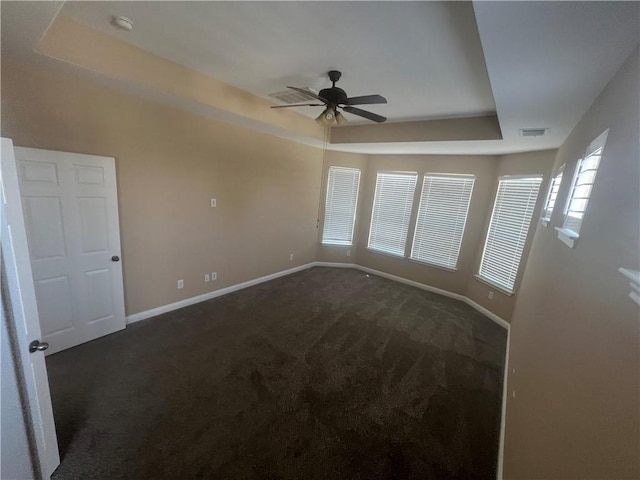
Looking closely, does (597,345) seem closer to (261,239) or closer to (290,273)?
(261,239)

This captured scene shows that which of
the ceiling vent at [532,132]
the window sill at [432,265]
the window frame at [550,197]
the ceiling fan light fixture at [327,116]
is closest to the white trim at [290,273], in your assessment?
the window sill at [432,265]

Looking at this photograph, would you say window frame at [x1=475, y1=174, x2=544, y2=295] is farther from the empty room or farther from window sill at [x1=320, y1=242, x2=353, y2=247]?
window sill at [x1=320, y1=242, x2=353, y2=247]

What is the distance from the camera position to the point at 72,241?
2.57m

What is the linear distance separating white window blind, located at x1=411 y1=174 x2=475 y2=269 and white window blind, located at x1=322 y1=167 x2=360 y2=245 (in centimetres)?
149

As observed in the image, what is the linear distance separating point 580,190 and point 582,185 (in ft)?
0.23

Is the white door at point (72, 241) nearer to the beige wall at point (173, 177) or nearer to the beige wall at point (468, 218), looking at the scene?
the beige wall at point (173, 177)

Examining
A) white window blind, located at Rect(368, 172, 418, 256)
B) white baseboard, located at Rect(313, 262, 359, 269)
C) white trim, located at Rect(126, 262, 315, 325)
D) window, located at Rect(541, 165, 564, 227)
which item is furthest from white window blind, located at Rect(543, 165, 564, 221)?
white trim, located at Rect(126, 262, 315, 325)

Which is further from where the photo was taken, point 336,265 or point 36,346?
point 336,265

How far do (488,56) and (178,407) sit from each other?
10.8 feet

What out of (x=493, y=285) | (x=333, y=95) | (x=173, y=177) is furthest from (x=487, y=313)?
(x=173, y=177)

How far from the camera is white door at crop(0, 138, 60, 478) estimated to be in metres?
1.25

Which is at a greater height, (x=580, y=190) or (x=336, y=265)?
(x=580, y=190)

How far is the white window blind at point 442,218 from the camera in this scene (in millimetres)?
4715

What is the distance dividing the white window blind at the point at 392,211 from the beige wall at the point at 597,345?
11.8 feet
